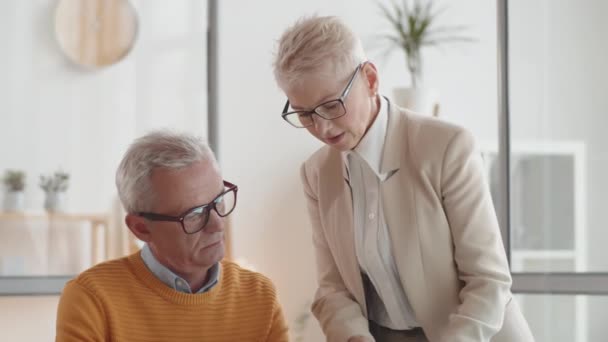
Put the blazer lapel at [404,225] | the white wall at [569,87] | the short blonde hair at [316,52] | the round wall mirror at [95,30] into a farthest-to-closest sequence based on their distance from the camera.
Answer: the round wall mirror at [95,30] < the white wall at [569,87] < the blazer lapel at [404,225] < the short blonde hair at [316,52]

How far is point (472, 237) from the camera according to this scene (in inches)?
74.1

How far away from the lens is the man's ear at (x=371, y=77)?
186cm

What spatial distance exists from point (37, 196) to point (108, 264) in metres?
1.88

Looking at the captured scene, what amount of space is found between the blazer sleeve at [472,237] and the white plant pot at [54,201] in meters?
2.29

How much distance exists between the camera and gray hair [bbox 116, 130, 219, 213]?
6.19 feet

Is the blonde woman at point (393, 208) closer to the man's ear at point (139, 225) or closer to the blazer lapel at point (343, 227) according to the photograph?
the blazer lapel at point (343, 227)

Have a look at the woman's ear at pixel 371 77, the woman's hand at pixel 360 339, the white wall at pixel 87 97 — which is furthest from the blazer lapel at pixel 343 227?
the white wall at pixel 87 97

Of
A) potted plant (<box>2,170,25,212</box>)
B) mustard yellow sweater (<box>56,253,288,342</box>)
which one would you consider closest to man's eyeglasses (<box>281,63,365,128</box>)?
mustard yellow sweater (<box>56,253,288,342</box>)

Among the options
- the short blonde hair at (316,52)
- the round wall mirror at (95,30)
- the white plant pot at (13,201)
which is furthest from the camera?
the round wall mirror at (95,30)

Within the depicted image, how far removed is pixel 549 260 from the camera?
3514 mm

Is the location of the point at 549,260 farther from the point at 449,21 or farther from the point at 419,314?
the point at 419,314

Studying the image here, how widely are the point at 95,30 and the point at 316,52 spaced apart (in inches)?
89.3

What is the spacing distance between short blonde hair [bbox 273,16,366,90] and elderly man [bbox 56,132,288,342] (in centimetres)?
28

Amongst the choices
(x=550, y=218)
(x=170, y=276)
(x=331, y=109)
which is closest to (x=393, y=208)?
(x=331, y=109)
